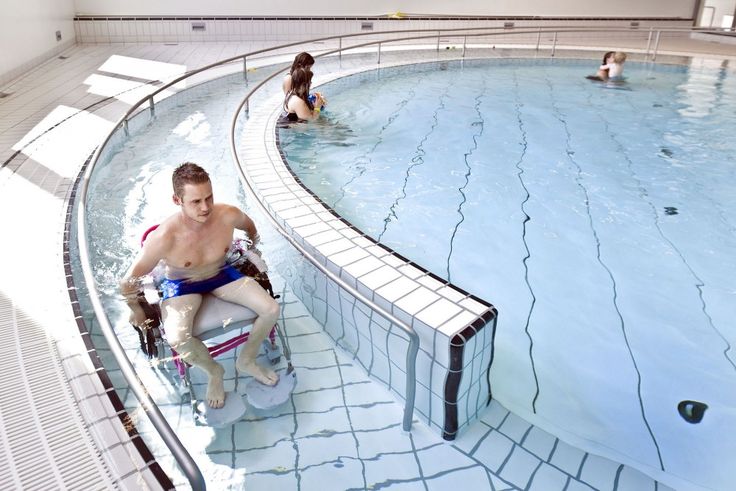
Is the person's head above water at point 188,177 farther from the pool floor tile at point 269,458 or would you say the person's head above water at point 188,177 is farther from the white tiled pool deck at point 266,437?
the pool floor tile at point 269,458

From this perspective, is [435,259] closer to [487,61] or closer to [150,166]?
[150,166]

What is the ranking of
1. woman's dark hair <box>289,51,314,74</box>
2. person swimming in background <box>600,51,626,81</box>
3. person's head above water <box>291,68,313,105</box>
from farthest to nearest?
person swimming in background <box>600,51,626,81</box>, person's head above water <box>291,68,313,105</box>, woman's dark hair <box>289,51,314,74</box>

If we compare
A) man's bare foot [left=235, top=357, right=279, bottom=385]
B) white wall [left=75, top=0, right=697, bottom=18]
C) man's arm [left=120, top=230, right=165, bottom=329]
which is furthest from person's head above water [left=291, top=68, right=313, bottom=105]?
white wall [left=75, top=0, right=697, bottom=18]

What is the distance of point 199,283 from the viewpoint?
2.24 meters

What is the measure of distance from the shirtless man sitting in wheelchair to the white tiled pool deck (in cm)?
23

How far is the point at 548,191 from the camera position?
4477 mm

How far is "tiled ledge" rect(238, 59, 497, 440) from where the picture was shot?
6.35 feet

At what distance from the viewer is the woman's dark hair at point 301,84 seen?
216 inches

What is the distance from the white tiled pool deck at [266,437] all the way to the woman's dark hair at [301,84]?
3457mm

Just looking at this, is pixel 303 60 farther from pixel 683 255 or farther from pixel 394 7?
pixel 394 7

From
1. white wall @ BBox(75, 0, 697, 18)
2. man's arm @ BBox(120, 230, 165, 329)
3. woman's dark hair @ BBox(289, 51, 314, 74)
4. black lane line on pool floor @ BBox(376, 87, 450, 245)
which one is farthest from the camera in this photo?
white wall @ BBox(75, 0, 697, 18)

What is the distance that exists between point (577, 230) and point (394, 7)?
10.7 m

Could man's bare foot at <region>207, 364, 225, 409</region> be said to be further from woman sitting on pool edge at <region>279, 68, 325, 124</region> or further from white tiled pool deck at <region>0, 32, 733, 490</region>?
woman sitting on pool edge at <region>279, 68, 325, 124</region>

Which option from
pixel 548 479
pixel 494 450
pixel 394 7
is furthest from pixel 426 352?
pixel 394 7
